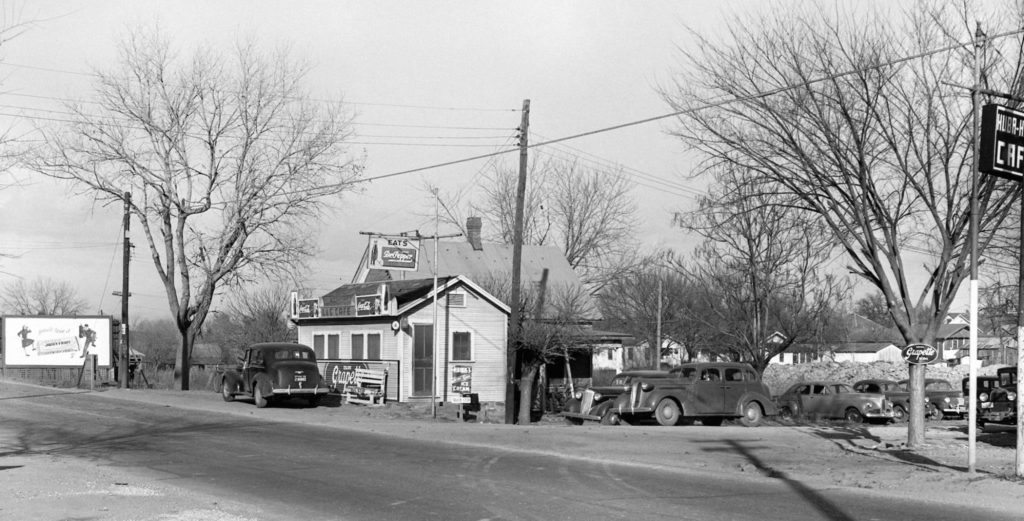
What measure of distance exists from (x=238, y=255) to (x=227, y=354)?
36.6m

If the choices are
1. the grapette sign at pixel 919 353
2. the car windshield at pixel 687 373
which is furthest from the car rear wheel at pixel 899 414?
the grapette sign at pixel 919 353

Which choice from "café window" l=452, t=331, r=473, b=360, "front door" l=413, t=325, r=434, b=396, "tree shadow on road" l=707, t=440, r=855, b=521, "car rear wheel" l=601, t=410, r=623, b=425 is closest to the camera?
"tree shadow on road" l=707, t=440, r=855, b=521

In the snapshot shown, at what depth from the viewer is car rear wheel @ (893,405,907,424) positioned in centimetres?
3450

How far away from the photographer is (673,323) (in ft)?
190

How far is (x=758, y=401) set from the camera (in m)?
26.9

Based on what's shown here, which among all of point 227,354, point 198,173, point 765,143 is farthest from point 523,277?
point 227,354

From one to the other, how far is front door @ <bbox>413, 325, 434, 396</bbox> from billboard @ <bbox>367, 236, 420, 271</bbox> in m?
4.63

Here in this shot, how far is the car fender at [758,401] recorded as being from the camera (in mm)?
26438

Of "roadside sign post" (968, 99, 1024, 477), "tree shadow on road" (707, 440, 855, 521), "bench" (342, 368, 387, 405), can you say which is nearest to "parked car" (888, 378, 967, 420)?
"bench" (342, 368, 387, 405)

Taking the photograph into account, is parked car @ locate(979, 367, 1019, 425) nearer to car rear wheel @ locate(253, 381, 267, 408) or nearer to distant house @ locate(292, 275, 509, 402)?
distant house @ locate(292, 275, 509, 402)

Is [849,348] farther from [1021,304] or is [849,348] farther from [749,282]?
[1021,304]

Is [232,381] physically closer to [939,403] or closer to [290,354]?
[290,354]

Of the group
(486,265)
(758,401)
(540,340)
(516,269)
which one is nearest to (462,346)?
(540,340)

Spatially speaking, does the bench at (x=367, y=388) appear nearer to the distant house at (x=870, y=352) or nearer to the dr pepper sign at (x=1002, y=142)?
the dr pepper sign at (x=1002, y=142)
